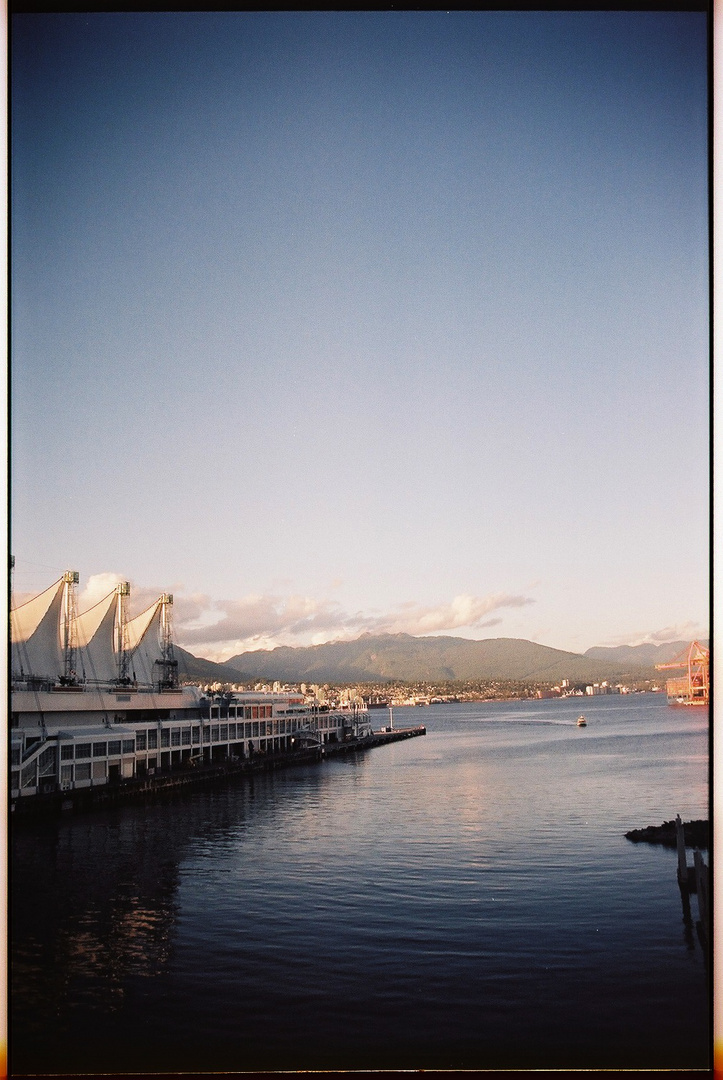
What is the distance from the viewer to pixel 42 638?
5148 mm

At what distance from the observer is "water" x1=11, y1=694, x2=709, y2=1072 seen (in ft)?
9.81

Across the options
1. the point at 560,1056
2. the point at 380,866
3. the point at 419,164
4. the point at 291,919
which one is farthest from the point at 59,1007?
the point at 419,164

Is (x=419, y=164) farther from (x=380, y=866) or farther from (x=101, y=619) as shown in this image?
(x=101, y=619)

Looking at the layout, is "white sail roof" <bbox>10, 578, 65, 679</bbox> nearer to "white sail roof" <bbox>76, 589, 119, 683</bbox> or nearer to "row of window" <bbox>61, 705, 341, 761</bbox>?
"white sail roof" <bbox>76, 589, 119, 683</bbox>

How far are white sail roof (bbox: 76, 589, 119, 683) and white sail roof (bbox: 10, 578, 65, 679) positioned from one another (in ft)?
1.33

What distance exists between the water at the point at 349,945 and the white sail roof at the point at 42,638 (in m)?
0.92

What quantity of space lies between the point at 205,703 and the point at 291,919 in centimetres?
396

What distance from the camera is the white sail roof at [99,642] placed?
20.6 ft

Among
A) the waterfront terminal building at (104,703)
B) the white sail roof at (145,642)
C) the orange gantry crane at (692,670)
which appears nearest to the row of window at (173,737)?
the waterfront terminal building at (104,703)

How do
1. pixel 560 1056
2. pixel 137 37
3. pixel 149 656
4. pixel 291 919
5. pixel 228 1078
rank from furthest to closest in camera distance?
pixel 149 656 < pixel 291 919 < pixel 137 37 < pixel 560 1056 < pixel 228 1078

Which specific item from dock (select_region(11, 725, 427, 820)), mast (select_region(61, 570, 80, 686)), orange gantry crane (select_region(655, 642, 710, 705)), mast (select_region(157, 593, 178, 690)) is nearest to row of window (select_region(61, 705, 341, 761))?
dock (select_region(11, 725, 427, 820))

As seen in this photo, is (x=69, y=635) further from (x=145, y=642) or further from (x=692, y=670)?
(x=692, y=670)

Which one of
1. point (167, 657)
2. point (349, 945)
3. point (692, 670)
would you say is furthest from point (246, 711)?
point (692, 670)

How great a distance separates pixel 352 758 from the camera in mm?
13383
